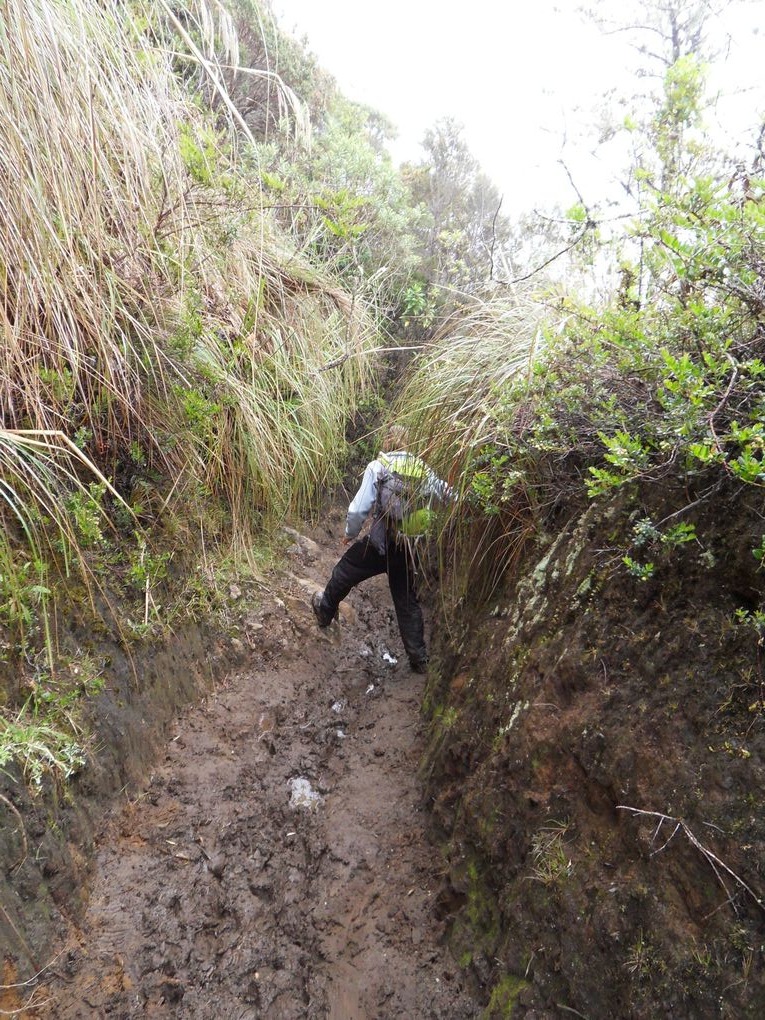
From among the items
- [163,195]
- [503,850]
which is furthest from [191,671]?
[163,195]

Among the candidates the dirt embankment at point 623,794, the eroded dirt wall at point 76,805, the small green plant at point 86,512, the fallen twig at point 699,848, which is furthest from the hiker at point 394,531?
the fallen twig at point 699,848

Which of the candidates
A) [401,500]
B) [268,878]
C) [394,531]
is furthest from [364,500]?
[268,878]

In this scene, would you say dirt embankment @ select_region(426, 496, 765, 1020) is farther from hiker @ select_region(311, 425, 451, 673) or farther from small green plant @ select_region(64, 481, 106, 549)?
small green plant @ select_region(64, 481, 106, 549)

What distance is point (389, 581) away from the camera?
4.08 meters

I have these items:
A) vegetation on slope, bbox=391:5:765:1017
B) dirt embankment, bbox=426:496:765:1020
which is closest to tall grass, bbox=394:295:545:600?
vegetation on slope, bbox=391:5:765:1017

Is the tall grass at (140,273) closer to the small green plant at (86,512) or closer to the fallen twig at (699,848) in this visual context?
the small green plant at (86,512)

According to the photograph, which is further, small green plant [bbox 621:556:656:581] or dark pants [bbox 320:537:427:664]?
dark pants [bbox 320:537:427:664]

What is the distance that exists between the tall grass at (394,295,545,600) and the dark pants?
0.96 meters

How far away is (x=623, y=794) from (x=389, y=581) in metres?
2.58

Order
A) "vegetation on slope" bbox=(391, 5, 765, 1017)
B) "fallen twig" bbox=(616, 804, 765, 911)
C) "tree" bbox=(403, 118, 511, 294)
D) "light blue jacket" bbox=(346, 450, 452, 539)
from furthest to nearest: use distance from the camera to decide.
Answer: "tree" bbox=(403, 118, 511, 294) < "light blue jacket" bbox=(346, 450, 452, 539) < "vegetation on slope" bbox=(391, 5, 765, 1017) < "fallen twig" bbox=(616, 804, 765, 911)

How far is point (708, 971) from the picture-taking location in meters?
1.26

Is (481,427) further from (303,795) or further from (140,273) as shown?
(303,795)

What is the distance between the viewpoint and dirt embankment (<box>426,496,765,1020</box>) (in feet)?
4.31

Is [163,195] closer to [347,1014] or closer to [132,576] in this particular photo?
[132,576]
